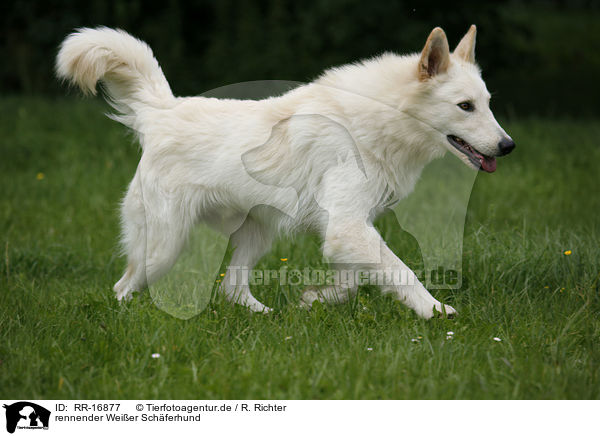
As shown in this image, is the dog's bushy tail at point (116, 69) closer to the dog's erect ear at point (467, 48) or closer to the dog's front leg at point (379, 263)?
the dog's front leg at point (379, 263)

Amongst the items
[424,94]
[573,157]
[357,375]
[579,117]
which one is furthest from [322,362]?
[579,117]

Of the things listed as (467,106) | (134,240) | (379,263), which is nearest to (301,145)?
(379,263)

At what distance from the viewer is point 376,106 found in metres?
3.67

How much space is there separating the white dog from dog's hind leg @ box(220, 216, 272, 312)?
70mm

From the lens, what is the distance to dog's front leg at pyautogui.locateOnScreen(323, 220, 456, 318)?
3525 millimetres

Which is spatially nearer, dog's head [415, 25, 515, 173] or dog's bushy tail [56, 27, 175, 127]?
dog's head [415, 25, 515, 173]

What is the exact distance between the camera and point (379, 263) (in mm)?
3549

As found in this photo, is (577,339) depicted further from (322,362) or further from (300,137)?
(300,137)

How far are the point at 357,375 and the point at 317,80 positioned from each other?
1.91 metres

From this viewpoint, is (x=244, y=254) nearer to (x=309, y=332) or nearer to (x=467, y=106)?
(x=309, y=332)

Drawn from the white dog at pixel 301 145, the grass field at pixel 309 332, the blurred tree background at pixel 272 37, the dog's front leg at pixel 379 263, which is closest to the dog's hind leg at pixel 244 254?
the white dog at pixel 301 145

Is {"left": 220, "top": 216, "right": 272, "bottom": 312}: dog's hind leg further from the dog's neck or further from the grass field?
the dog's neck
